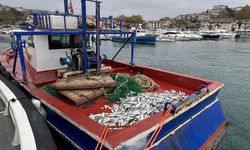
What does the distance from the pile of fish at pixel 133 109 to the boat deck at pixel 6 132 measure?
4.25 feet

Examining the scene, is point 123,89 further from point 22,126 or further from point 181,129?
point 22,126

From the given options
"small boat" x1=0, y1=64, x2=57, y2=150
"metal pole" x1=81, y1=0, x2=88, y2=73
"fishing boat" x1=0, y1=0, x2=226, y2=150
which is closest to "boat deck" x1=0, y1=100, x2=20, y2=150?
"small boat" x1=0, y1=64, x2=57, y2=150

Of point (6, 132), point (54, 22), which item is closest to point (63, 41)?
point (54, 22)

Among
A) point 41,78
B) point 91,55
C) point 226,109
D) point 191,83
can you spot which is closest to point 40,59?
point 41,78

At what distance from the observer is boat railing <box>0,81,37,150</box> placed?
2.41 meters

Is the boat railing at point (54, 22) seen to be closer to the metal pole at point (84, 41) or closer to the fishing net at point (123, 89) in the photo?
the metal pole at point (84, 41)

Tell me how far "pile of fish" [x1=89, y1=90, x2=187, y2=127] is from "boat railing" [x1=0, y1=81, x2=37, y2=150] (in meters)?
1.18

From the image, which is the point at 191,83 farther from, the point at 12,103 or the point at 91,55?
the point at 12,103

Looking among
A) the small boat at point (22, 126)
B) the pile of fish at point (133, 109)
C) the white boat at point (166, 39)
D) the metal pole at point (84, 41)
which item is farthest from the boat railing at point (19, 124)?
the white boat at point (166, 39)

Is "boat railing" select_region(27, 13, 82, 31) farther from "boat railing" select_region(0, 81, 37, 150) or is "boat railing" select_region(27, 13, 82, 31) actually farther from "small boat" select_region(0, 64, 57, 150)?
"boat railing" select_region(0, 81, 37, 150)

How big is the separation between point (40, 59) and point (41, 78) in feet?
2.51

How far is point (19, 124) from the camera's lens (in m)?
2.77

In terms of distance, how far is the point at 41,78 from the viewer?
5.59m

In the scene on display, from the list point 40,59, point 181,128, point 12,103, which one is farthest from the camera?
point 40,59
